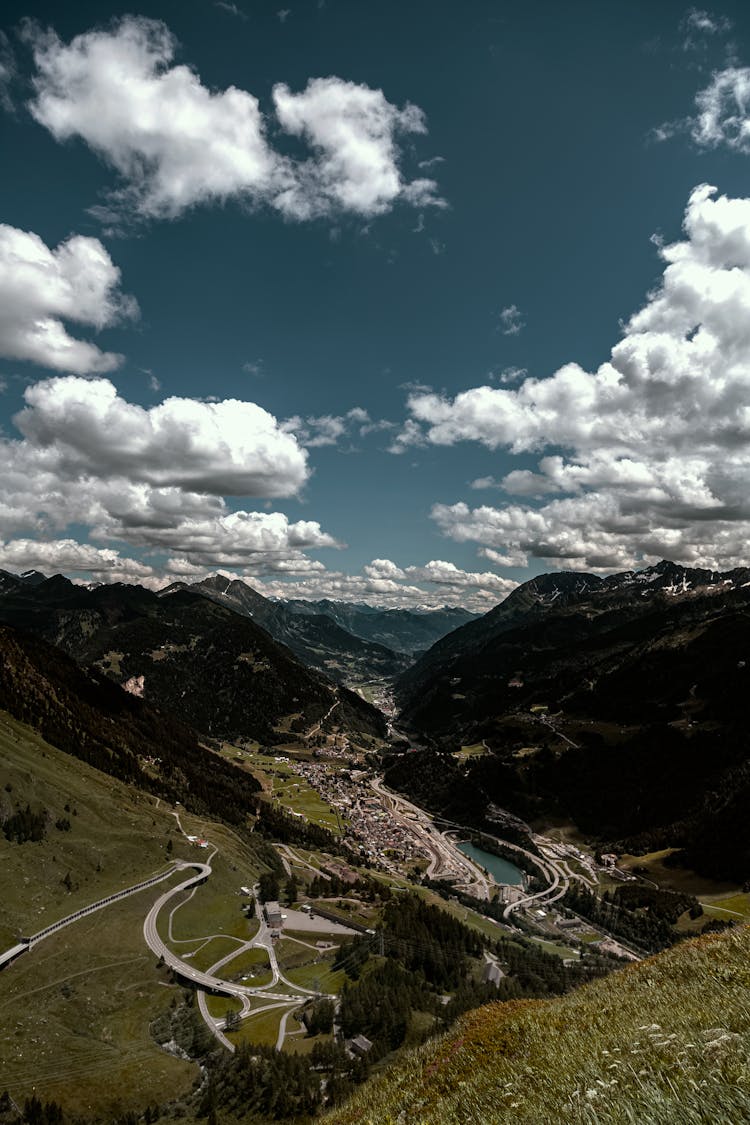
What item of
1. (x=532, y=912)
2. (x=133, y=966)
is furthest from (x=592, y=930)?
(x=133, y=966)

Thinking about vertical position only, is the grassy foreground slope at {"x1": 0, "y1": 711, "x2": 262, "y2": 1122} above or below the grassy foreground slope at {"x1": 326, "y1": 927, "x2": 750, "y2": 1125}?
below

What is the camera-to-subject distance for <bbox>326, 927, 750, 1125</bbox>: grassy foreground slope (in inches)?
272

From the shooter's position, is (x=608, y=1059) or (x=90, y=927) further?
(x=90, y=927)

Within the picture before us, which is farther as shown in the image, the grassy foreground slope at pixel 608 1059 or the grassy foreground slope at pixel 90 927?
the grassy foreground slope at pixel 90 927

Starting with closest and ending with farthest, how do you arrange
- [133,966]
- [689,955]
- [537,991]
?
1. [689,955]
2. [133,966]
3. [537,991]

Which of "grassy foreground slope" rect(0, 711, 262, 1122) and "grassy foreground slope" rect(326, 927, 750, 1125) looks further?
"grassy foreground slope" rect(0, 711, 262, 1122)

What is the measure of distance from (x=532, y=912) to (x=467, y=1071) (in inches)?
8252

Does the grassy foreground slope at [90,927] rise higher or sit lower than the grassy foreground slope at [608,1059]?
lower

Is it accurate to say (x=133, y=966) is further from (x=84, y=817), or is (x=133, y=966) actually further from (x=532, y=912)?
(x=532, y=912)

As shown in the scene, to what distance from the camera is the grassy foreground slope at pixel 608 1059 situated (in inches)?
272

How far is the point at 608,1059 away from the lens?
10.5 m

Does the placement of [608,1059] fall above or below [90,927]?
above

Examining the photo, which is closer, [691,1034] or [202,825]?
[691,1034]

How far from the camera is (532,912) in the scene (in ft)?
604
